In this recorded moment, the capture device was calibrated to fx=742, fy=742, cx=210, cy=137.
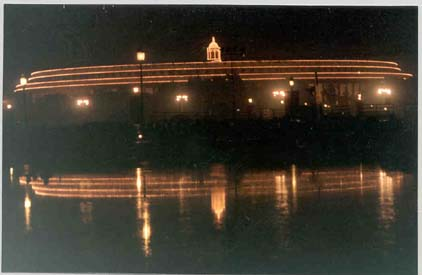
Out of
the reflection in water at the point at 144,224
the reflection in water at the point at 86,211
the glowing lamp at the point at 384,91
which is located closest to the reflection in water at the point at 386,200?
the reflection in water at the point at 144,224

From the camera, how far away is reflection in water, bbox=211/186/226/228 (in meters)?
11.5

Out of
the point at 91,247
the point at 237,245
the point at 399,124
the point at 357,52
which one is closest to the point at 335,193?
the point at 237,245

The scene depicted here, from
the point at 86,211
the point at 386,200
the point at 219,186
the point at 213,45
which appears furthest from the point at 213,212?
the point at 213,45

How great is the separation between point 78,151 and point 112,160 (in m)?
3.73

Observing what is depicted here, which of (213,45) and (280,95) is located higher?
(213,45)

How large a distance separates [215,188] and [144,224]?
4.37 metres

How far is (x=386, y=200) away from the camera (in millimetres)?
13258

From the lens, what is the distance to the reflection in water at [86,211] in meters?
11.6

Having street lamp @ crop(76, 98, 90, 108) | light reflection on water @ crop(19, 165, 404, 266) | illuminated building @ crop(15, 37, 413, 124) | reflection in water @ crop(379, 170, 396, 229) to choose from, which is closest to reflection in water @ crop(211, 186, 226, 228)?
light reflection on water @ crop(19, 165, 404, 266)

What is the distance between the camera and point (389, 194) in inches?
553

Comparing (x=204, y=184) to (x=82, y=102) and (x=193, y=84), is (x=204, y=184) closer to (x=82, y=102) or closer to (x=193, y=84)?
(x=193, y=84)

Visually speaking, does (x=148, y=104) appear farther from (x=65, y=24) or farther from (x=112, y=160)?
(x=112, y=160)

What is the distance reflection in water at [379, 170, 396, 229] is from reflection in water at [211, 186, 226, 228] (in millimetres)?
2483

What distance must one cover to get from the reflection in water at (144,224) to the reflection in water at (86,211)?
31.3 inches
